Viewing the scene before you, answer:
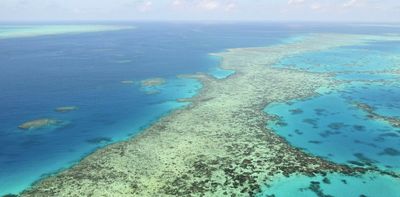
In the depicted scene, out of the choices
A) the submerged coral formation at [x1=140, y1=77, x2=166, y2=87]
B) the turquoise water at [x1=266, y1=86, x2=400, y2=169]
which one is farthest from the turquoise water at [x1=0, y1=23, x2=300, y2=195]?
the turquoise water at [x1=266, y1=86, x2=400, y2=169]

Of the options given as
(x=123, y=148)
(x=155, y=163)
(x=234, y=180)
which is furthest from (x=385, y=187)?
(x=123, y=148)

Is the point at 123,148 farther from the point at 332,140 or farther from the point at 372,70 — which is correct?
the point at 372,70

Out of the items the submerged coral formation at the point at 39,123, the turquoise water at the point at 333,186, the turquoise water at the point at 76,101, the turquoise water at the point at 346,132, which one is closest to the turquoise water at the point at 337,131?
the turquoise water at the point at 346,132

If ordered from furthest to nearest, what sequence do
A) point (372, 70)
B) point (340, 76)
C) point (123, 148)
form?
point (372, 70), point (340, 76), point (123, 148)

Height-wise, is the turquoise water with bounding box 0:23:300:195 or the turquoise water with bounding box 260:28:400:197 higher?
the turquoise water with bounding box 0:23:300:195

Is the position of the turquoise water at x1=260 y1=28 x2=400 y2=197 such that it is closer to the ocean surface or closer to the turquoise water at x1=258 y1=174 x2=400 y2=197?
the turquoise water at x1=258 y1=174 x2=400 y2=197

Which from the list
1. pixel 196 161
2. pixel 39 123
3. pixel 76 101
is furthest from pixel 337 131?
pixel 76 101
